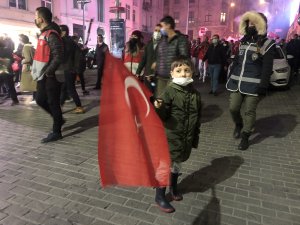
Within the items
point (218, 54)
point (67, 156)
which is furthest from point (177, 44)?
point (218, 54)

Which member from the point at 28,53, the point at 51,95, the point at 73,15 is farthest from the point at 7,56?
the point at 73,15

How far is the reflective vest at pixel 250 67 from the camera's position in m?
4.67

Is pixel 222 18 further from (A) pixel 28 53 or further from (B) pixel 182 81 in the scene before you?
(B) pixel 182 81

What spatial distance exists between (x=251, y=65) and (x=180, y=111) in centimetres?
234

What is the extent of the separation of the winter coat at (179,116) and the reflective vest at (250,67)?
6.83ft

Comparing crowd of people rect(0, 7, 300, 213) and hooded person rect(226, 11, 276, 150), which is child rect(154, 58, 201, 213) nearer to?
crowd of people rect(0, 7, 300, 213)

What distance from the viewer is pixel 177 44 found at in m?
5.09

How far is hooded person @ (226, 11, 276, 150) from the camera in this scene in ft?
15.2

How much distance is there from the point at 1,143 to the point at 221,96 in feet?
23.3

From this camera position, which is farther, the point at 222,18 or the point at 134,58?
the point at 222,18

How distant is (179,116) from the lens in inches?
117

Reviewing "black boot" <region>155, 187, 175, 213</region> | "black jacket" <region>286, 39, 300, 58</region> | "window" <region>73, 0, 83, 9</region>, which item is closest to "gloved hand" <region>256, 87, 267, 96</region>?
"black boot" <region>155, 187, 175, 213</region>

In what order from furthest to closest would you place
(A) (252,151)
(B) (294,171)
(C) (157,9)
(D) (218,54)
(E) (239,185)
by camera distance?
(C) (157,9) → (D) (218,54) → (A) (252,151) → (B) (294,171) → (E) (239,185)

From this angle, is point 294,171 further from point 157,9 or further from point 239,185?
point 157,9
